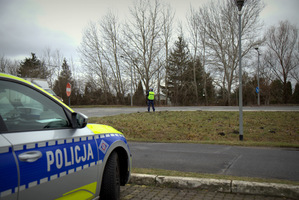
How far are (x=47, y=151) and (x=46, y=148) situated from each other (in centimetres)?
3

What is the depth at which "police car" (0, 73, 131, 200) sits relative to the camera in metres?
2.04

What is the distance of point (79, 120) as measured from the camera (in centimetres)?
295

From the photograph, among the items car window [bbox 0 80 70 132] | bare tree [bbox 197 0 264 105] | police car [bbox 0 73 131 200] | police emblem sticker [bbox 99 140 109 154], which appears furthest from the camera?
bare tree [bbox 197 0 264 105]

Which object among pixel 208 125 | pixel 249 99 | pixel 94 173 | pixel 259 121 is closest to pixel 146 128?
pixel 208 125

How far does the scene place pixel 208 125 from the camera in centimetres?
1252

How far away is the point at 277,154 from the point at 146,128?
6.31 metres

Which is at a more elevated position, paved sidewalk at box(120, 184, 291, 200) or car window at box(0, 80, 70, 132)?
car window at box(0, 80, 70, 132)

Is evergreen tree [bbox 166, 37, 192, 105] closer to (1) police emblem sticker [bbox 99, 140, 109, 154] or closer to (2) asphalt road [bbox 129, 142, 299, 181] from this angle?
(2) asphalt road [bbox 129, 142, 299, 181]

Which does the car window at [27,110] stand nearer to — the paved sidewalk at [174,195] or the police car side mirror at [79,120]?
the police car side mirror at [79,120]

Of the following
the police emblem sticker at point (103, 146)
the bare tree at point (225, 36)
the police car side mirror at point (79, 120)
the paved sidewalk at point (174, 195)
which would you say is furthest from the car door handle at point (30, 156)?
the bare tree at point (225, 36)

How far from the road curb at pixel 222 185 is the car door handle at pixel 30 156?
9.35 ft

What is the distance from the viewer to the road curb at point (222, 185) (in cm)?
403

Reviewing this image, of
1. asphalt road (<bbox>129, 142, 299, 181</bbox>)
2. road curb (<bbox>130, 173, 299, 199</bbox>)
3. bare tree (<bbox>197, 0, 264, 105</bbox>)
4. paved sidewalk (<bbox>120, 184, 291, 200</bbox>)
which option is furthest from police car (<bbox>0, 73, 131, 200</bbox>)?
bare tree (<bbox>197, 0, 264, 105</bbox>)

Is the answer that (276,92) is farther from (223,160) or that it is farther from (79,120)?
(79,120)
